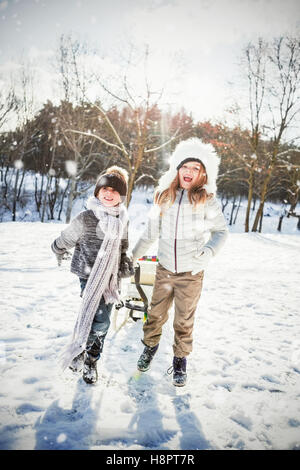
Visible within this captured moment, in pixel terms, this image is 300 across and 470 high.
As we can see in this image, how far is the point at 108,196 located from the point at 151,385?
71.5 inches

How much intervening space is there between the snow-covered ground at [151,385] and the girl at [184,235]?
308mm

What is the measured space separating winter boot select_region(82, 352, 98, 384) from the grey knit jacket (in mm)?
743

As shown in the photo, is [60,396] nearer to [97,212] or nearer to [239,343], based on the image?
[97,212]

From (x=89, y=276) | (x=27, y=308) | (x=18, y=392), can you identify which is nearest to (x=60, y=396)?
(x=18, y=392)

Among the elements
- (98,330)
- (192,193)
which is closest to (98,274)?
(98,330)

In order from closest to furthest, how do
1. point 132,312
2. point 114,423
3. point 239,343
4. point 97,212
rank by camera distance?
point 114,423, point 97,212, point 239,343, point 132,312

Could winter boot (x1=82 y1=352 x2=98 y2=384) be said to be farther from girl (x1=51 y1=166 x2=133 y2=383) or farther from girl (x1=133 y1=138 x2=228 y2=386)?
girl (x1=133 y1=138 x2=228 y2=386)

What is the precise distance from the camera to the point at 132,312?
3.29 m

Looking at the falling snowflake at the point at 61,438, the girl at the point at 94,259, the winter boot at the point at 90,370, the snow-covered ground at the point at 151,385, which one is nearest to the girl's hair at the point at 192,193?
A: the girl at the point at 94,259

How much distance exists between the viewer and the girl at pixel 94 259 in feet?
7.00

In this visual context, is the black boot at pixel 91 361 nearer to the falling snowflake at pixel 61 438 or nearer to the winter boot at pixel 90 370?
the winter boot at pixel 90 370

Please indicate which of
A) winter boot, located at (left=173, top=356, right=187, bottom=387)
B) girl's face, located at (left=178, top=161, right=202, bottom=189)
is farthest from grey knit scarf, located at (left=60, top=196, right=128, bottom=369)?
winter boot, located at (left=173, top=356, right=187, bottom=387)

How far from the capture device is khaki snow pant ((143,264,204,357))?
2180mm
